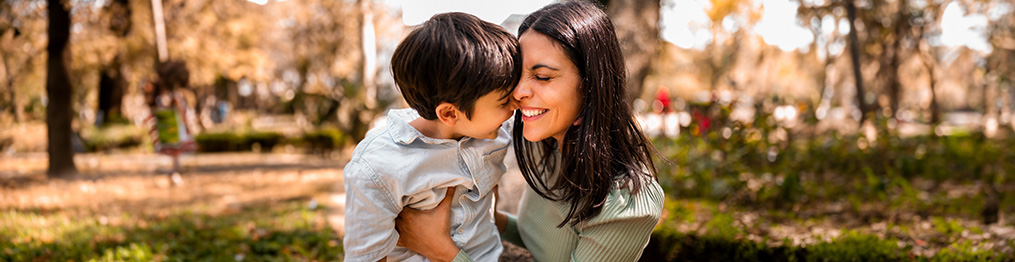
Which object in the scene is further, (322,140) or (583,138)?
(322,140)

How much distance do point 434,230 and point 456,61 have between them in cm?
49

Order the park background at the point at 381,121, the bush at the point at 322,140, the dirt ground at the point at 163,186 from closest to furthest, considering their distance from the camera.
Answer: the park background at the point at 381,121 < the dirt ground at the point at 163,186 < the bush at the point at 322,140

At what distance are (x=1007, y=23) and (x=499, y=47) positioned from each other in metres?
20.3

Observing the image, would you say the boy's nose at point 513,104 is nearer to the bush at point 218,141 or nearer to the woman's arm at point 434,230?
the woman's arm at point 434,230

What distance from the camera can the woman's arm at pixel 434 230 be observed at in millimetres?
1730

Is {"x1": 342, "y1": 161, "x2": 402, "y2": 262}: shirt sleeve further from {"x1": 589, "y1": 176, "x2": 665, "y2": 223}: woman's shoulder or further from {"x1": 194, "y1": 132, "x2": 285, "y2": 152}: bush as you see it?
{"x1": 194, "y1": 132, "x2": 285, "y2": 152}: bush

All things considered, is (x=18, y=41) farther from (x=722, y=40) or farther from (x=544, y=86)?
(x=722, y=40)

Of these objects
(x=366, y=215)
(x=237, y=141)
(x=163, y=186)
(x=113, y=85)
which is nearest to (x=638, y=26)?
(x=366, y=215)

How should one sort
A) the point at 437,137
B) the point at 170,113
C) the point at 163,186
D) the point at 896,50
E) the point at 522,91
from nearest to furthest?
the point at 522,91
the point at 437,137
the point at 163,186
the point at 170,113
the point at 896,50

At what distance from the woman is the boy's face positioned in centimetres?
4

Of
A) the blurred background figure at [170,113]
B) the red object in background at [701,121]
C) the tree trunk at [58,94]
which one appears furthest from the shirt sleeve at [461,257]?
the tree trunk at [58,94]

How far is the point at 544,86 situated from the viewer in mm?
1642

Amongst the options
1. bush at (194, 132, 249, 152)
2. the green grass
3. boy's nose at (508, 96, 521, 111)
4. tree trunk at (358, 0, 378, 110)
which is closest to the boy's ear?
boy's nose at (508, 96, 521, 111)

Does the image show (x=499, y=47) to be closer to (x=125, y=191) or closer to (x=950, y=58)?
(x=125, y=191)
